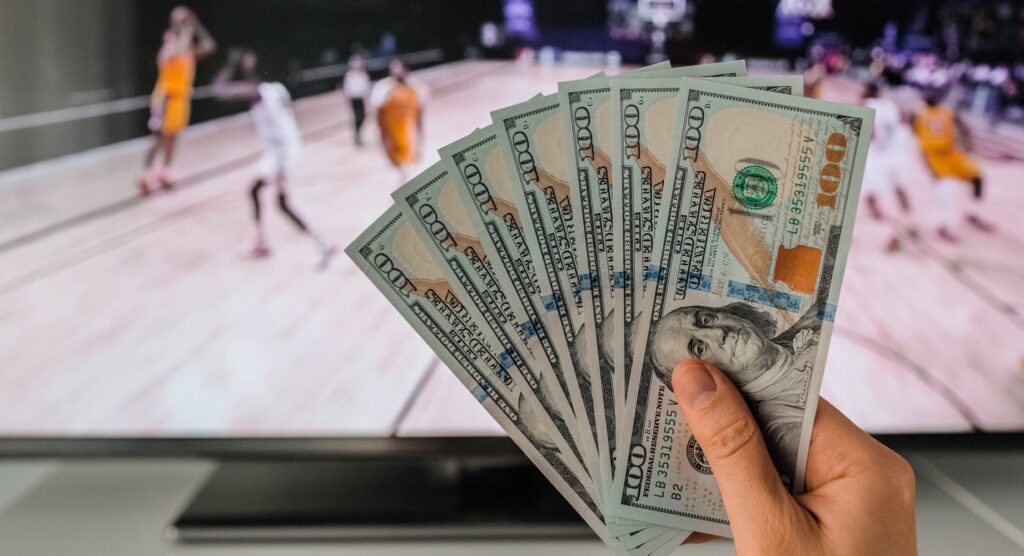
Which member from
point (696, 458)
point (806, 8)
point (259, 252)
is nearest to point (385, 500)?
point (259, 252)

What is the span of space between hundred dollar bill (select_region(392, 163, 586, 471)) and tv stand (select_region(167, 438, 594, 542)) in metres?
0.77

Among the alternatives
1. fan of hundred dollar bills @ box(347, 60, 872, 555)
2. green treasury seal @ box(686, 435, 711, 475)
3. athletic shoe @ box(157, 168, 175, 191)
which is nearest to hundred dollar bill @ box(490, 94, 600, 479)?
fan of hundred dollar bills @ box(347, 60, 872, 555)

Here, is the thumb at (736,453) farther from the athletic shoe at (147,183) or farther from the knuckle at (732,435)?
the athletic shoe at (147,183)

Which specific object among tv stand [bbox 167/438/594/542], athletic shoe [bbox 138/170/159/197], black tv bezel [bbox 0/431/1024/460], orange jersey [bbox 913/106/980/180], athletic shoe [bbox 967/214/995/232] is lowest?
tv stand [bbox 167/438/594/542]

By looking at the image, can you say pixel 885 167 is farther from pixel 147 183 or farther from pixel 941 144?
pixel 147 183

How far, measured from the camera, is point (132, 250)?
1740 mm

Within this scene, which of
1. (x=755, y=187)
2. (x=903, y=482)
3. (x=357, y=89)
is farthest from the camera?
(x=357, y=89)

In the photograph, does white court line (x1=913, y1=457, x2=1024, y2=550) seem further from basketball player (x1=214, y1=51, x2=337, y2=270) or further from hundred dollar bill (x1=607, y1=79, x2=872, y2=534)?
basketball player (x1=214, y1=51, x2=337, y2=270)

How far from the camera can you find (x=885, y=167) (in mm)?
1776

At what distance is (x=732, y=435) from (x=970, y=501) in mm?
1321

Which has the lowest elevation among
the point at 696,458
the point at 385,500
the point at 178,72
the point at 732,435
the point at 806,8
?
the point at 385,500

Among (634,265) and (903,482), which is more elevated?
(634,265)

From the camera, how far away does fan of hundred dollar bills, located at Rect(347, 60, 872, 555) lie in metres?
0.82

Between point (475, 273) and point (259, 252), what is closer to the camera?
point (475, 273)
